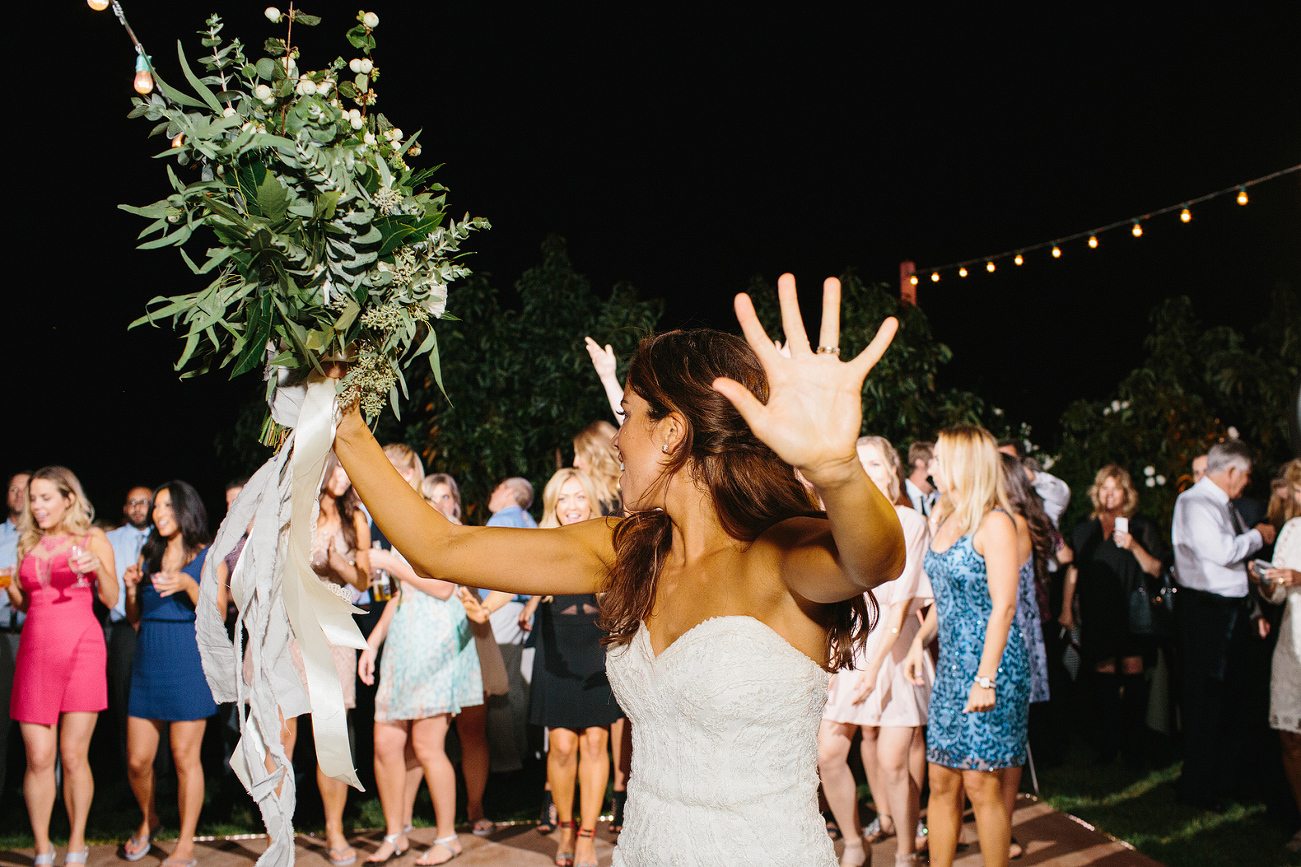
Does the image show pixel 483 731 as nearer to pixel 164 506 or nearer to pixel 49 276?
pixel 164 506

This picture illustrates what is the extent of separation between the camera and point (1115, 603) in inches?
251

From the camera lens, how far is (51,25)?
564cm

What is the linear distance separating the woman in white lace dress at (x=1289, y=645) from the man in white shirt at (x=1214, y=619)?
0.52 m

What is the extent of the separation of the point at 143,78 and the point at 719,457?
4.51 feet

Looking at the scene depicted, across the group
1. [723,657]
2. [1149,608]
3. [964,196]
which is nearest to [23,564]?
[723,657]

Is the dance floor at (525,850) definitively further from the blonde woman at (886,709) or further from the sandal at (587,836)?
the blonde woman at (886,709)

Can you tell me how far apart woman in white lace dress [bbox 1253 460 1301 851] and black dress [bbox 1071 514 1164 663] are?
5.17 ft

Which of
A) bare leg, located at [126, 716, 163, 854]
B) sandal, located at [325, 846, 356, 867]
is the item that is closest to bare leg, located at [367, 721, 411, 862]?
sandal, located at [325, 846, 356, 867]

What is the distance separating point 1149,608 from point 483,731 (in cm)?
446

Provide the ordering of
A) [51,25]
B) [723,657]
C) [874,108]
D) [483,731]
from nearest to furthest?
[723,657] → [483,731] → [51,25] → [874,108]

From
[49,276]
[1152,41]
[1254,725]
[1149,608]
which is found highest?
[1152,41]

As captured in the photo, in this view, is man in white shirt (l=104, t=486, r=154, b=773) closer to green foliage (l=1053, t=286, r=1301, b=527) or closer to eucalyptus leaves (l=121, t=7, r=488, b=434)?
eucalyptus leaves (l=121, t=7, r=488, b=434)

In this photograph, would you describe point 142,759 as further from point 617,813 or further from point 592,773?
point 617,813

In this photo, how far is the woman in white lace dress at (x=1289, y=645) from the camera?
14.9ft
